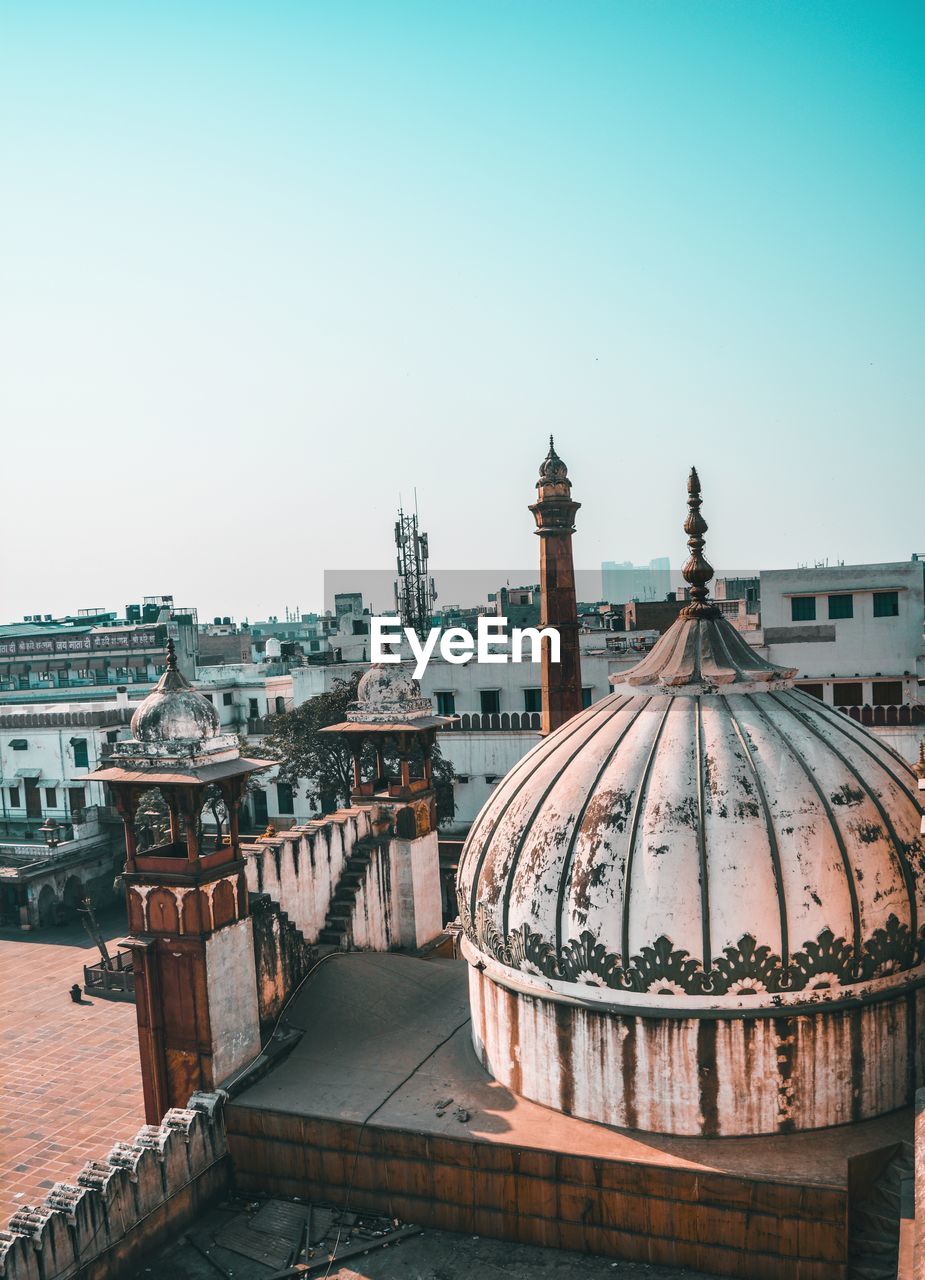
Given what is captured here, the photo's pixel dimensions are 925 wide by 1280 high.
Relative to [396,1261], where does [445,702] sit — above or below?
above

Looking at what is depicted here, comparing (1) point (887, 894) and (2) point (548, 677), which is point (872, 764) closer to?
(1) point (887, 894)

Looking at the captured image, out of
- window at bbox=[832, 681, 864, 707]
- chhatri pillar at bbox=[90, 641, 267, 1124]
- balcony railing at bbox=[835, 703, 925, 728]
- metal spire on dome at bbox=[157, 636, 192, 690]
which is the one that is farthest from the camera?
window at bbox=[832, 681, 864, 707]

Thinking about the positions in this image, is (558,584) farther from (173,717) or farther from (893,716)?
(173,717)

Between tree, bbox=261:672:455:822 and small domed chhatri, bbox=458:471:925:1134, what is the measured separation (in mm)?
20597

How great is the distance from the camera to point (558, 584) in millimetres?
23703

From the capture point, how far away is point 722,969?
32.6 feet

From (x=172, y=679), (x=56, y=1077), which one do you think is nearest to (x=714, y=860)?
(x=172, y=679)

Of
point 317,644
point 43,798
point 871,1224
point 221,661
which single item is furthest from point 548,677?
point 317,644

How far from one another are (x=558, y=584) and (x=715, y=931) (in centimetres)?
1439

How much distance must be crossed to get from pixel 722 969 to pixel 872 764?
321 centimetres

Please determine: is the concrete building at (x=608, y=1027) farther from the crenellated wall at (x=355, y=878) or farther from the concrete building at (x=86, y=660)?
the concrete building at (x=86, y=660)

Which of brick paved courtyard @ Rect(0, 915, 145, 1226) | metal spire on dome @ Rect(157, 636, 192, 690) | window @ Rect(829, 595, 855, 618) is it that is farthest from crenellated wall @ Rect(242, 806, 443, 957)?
window @ Rect(829, 595, 855, 618)

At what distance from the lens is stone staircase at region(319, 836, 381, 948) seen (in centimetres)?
1524

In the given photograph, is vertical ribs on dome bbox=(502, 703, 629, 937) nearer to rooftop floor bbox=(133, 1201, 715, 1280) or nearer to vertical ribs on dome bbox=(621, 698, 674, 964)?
vertical ribs on dome bbox=(621, 698, 674, 964)
